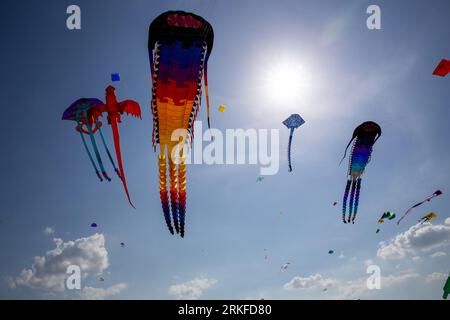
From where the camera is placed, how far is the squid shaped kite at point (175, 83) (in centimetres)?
1429

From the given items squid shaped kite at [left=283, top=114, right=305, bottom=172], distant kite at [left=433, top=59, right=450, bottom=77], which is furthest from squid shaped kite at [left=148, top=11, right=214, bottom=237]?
distant kite at [left=433, top=59, right=450, bottom=77]

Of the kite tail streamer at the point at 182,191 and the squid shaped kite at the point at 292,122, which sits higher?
the squid shaped kite at the point at 292,122

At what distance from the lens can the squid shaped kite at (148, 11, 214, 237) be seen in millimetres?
14289

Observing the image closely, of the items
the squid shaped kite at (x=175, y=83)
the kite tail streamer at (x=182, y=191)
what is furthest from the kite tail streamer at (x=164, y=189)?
the kite tail streamer at (x=182, y=191)

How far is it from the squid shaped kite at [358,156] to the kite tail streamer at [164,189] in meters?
14.0

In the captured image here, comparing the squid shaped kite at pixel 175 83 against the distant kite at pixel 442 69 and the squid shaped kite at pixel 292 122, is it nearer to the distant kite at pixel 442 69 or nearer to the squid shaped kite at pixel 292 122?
the squid shaped kite at pixel 292 122

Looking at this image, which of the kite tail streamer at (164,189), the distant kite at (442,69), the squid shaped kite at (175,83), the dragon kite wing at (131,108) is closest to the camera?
the squid shaped kite at (175,83)

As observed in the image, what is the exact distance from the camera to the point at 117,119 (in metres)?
17.3

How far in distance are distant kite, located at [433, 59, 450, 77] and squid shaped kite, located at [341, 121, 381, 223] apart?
681cm

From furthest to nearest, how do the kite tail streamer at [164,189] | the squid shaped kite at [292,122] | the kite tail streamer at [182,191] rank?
1. the squid shaped kite at [292,122]
2. the kite tail streamer at [182,191]
3. the kite tail streamer at [164,189]

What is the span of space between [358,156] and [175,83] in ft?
55.2
